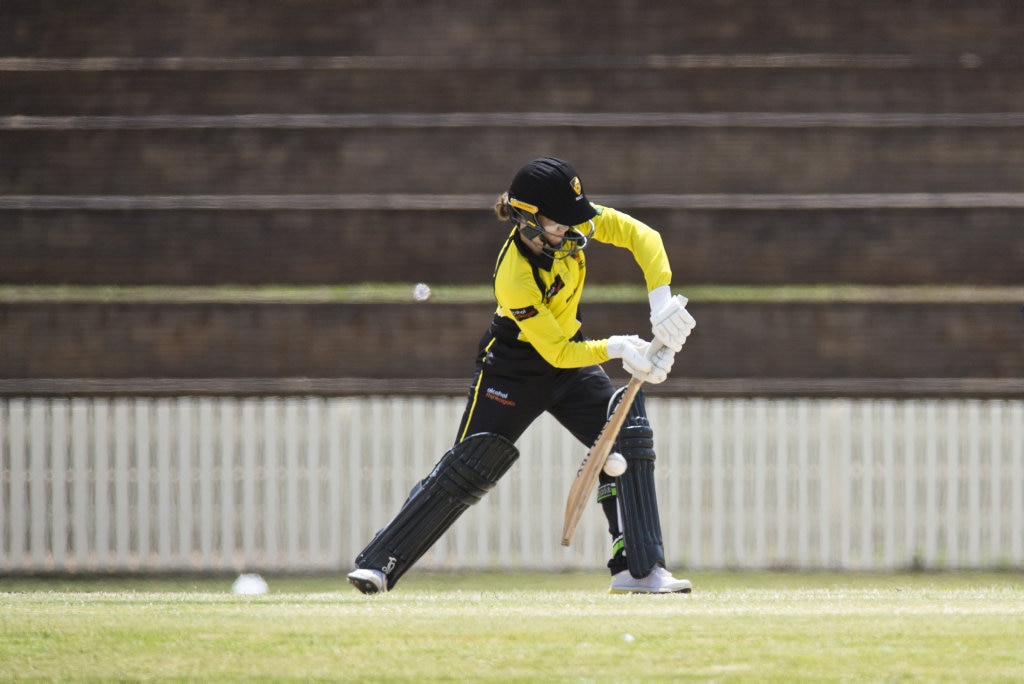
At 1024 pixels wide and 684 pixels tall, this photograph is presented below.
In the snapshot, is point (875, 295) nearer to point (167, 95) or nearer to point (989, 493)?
point (989, 493)

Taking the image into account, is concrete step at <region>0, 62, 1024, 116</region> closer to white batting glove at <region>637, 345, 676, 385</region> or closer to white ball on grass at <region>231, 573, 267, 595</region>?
white ball on grass at <region>231, 573, 267, 595</region>

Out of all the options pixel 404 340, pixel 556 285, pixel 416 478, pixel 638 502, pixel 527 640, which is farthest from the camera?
pixel 404 340

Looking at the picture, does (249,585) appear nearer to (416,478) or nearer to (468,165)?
(416,478)

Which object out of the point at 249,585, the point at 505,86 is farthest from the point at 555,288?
the point at 505,86

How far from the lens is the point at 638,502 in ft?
18.7

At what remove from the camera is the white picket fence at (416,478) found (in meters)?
9.92

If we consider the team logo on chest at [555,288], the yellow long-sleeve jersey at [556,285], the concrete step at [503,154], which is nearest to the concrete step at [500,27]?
the concrete step at [503,154]

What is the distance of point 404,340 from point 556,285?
5.51m

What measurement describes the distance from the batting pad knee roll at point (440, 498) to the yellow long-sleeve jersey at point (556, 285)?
432mm

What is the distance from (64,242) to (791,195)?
5704 mm

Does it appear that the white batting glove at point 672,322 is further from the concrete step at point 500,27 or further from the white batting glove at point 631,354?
the concrete step at point 500,27

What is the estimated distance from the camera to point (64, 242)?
12.0 meters

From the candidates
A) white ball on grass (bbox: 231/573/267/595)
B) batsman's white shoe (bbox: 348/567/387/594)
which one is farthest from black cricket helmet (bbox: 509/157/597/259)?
white ball on grass (bbox: 231/573/267/595)

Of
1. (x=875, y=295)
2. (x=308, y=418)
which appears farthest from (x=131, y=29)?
(x=875, y=295)
